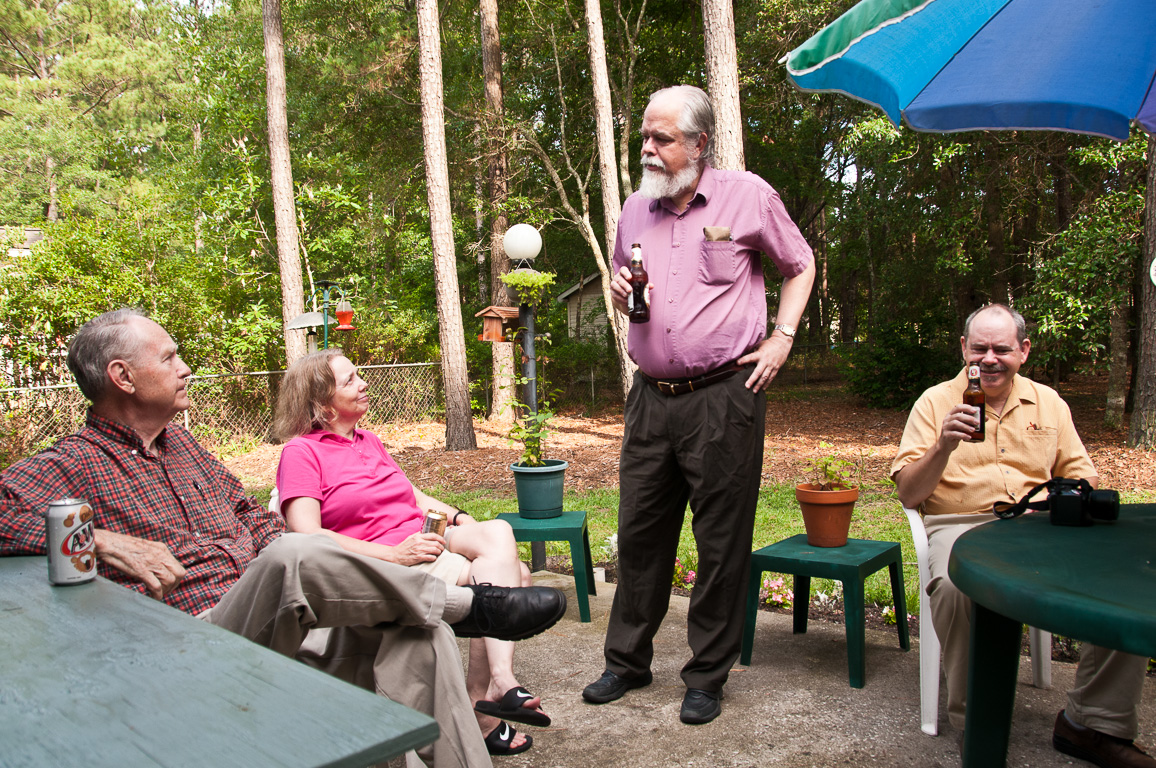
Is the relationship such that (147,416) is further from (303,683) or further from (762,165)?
(762,165)

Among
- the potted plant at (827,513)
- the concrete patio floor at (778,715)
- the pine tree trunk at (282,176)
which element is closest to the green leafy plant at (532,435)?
the concrete patio floor at (778,715)

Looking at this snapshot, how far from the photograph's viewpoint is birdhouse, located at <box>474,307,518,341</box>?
602cm

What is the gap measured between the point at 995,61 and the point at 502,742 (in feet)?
7.95

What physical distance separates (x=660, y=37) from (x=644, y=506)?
44.9 ft

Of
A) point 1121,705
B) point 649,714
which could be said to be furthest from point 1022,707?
point 649,714

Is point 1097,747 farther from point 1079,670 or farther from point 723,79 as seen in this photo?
point 723,79

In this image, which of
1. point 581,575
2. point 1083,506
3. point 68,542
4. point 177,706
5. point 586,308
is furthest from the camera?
point 586,308

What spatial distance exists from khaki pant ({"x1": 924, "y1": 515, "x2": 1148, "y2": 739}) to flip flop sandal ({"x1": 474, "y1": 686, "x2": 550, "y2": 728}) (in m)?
1.08

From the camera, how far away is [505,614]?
6.59 ft

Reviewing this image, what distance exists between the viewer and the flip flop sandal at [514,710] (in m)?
2.18

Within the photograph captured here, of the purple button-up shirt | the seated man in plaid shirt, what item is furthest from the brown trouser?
the seated man in plaid shirt

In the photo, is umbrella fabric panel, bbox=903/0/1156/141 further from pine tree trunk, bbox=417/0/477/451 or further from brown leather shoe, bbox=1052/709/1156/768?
pine tree trunk, bbox=417/0/477/451

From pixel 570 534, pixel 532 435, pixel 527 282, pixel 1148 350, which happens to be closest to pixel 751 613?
pixel 570 534

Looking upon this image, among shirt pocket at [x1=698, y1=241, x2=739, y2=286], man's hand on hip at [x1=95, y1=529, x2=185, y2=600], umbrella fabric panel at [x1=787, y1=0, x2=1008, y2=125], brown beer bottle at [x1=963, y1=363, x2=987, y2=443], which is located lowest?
man's hand on hip at [x1=95, y1=529, x2=185, y2=600]
